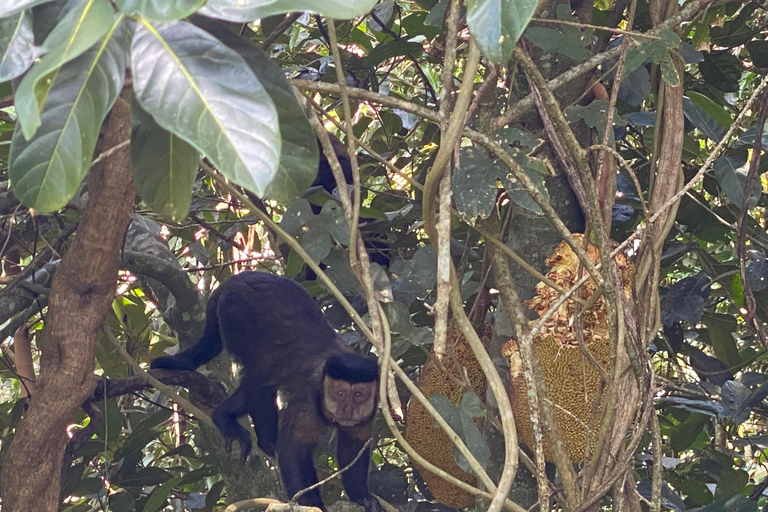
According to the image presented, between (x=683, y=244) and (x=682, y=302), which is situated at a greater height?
(x=683, y=244)

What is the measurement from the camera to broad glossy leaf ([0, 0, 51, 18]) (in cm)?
58

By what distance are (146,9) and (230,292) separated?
232 cm

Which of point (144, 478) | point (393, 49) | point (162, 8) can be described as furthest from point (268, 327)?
point (162, 8)

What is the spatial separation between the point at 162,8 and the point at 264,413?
7.74 ft

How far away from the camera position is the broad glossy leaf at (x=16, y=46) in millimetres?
647

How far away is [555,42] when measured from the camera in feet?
4.37

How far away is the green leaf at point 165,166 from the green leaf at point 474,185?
1.68ft

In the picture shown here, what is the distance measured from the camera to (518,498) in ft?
5.08

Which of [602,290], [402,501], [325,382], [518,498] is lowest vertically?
[402,501]

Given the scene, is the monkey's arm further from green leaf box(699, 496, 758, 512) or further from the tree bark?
green leaf box(699, 496, 758, 512)

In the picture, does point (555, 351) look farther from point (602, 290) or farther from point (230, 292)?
point (230, 292)

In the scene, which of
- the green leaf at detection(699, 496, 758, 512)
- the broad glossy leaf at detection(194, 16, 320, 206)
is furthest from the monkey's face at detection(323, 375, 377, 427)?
the broad glossy leaf at detection(194, 16, 320, 206)

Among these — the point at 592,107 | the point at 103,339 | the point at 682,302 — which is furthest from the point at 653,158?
the point at 103,339

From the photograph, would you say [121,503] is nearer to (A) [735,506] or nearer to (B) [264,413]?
(B) [264,413]
